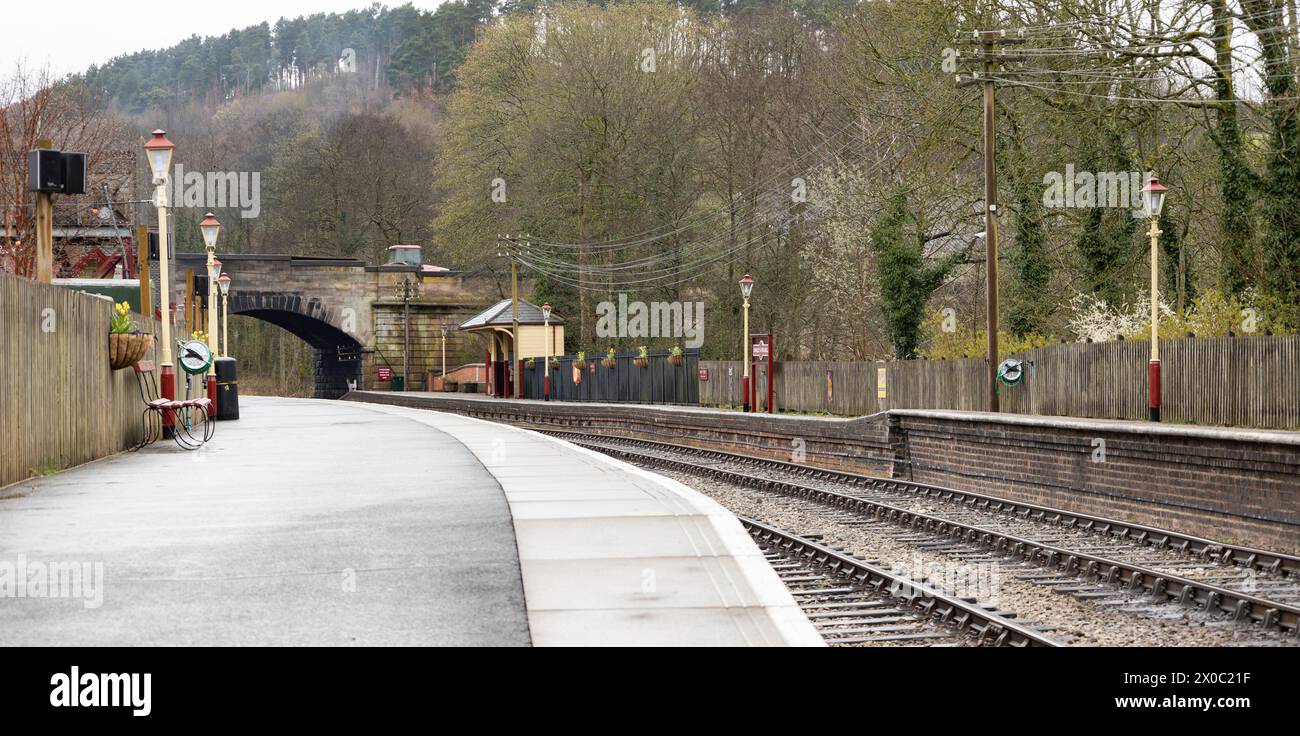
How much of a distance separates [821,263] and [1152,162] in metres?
18.7

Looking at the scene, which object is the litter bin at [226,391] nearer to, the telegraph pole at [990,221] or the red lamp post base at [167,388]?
the red lamp post base at [167,388]

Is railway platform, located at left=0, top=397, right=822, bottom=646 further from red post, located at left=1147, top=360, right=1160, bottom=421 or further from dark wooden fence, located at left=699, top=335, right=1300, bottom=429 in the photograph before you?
red post, located at left=1147, top=360, right=1160, bottom=421

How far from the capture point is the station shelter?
62.2 metres

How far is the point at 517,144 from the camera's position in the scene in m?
62.8

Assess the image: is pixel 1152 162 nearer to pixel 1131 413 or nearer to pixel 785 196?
pixel 1131 413

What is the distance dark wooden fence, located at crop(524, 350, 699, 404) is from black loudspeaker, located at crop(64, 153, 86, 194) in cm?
2812

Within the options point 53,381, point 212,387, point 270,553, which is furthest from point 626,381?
point 270,553

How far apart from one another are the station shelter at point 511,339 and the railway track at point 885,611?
1879 inches

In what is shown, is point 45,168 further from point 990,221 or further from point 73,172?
point 990,221

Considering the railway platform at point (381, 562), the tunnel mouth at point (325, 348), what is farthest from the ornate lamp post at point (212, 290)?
the tunnel mouth at point (325, 348)

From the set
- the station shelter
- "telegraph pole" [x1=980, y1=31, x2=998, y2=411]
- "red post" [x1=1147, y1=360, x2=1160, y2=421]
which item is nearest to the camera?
"red post" [x1=1147, y1=360, x2=1160, y2=421]

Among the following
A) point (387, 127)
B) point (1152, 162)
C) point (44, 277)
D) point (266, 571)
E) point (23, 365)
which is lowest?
point (266, 571)

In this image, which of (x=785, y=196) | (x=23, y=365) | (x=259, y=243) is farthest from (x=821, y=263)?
(x=259, y=243)

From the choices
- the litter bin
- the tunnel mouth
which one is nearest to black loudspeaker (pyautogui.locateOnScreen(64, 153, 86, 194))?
the litter bin
